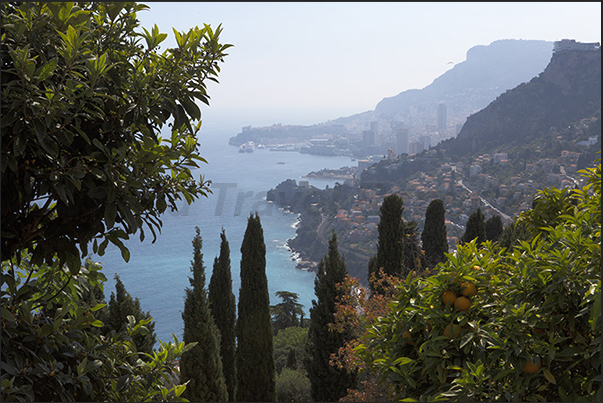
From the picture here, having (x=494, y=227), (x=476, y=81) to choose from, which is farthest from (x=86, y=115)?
(x=476, y=81)

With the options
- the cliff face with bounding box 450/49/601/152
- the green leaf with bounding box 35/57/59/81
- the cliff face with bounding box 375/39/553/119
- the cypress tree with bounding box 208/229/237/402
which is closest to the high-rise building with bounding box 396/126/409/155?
the cliff face with bounding box 375/39/553/119

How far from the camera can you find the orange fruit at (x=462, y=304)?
1.58 meters

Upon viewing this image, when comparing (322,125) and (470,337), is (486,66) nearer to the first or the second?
(322,125)

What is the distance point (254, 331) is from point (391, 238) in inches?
129

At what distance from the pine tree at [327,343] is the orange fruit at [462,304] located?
252 inches

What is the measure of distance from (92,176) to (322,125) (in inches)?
1400

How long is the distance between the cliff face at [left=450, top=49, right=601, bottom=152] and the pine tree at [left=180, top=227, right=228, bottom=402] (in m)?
20.0

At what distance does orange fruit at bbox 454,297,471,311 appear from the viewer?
1.58m

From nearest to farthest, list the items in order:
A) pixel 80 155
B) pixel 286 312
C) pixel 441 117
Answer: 1. pixel 80 155
2. pixel 286 312
3. pixel 441 117

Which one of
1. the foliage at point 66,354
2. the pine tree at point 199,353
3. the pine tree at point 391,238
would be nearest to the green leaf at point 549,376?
the foliage at point 66,354

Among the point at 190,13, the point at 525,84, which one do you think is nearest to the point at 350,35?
the point at 190,13

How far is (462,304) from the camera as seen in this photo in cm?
158

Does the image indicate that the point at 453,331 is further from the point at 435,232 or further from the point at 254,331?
the point at 435,232

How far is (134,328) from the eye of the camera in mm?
2010
